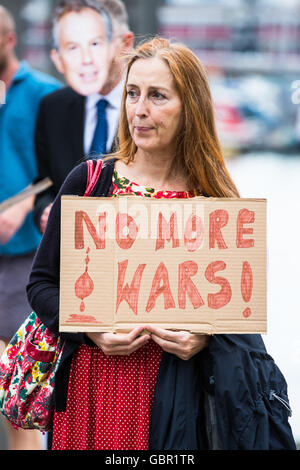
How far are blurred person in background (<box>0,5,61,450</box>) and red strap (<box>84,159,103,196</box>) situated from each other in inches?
46.0

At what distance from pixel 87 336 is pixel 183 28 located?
84.3 inches

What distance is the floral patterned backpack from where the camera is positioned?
→ 2.14 m

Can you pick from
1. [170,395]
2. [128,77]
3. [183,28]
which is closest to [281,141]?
[183,28]

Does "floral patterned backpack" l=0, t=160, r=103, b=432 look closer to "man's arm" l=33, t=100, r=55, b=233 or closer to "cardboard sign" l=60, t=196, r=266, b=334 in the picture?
"cardboard sign" l=60, t=196, r=266, b=334

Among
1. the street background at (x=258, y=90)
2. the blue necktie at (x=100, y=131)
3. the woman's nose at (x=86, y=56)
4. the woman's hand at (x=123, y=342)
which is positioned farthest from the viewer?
the street background at (x=258, y=90)

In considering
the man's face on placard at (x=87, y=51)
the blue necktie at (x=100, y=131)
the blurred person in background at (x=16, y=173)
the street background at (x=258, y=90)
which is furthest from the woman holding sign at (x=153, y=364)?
the street background at (x=258, y=90)

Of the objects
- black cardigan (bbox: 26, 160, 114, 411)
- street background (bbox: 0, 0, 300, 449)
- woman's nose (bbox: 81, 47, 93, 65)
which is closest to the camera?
black cardigan (bbox: 26, 160, 114, 411)

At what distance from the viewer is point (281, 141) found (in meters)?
4.10

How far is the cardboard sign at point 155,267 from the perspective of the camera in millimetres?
1994

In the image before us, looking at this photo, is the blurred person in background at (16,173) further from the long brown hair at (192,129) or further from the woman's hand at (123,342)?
the woman's hand at (123,342)

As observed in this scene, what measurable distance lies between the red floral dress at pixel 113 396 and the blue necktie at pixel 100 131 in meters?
0.96

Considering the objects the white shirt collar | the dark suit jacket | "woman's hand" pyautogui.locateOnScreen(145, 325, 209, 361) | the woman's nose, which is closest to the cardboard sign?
"woman's hand" pyautogui.locateOnScreen(145, 325, 209, 361)

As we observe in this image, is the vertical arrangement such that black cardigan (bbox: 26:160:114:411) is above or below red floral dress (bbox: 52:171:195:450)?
above

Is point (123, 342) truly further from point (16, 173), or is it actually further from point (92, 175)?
point (16, 173)
